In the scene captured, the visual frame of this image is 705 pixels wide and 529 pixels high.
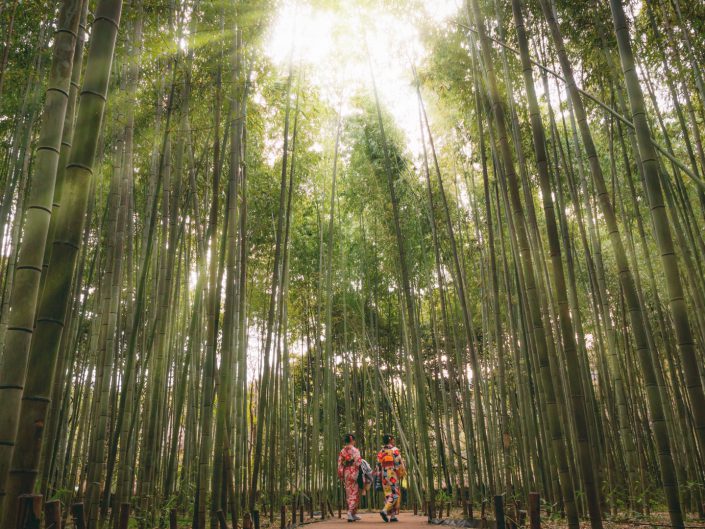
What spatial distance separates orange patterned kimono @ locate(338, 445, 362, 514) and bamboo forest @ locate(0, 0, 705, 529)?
76 mm

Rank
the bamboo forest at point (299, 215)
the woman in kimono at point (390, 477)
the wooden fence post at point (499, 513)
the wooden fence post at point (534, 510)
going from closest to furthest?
the bamboo forest at point (299, 215) → the wooden fence post at point (534, 510) → the wooden fence post at point (499, 513) → the woman in kimono at point (390, 477)

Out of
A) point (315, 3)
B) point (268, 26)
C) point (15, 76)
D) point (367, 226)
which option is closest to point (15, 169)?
point (15, 76)

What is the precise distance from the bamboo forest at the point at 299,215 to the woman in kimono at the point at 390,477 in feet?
0.18

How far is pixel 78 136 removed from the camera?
1160mm

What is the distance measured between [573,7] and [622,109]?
968mm

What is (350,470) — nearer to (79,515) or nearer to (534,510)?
(534,510)

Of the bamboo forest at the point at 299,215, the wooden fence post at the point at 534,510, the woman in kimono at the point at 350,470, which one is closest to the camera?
the bamboo forest at the point at 299,215

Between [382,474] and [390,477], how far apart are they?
12 cm

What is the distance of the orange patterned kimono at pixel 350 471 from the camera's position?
5352mm

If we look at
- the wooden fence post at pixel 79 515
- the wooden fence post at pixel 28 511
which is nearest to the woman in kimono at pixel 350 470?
the wooden fence post at pixel 79 515

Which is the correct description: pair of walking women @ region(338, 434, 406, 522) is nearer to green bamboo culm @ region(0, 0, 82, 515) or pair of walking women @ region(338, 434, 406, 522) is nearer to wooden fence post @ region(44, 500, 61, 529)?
wooden fence post @ region(44, 500, 61, 529)

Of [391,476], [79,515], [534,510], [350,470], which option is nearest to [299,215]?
[350,470]

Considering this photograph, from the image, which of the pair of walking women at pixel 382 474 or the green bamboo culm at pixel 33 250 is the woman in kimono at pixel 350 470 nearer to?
the pair of walking women at pixel 382 474

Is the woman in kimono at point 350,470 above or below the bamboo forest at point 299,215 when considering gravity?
below
